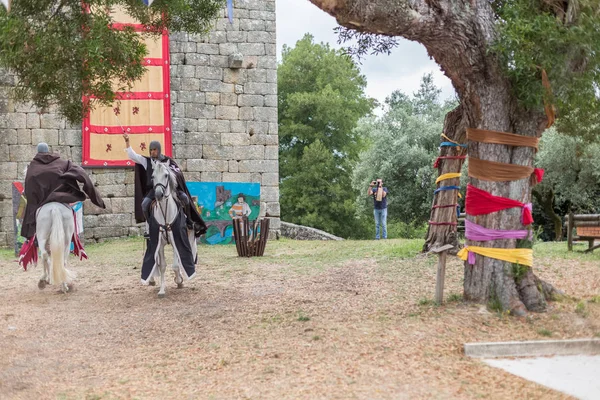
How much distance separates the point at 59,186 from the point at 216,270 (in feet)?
9.22

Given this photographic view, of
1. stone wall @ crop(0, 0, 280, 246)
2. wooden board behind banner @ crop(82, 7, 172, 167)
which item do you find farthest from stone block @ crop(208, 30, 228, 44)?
wooden board behind banner @ crop(82, 7, 172, 167)

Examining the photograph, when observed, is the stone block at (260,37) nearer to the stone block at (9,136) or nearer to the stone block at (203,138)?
the stone block at (203,138)

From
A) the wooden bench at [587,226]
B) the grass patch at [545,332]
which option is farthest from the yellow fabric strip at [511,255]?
the wooden bench at [587,226]

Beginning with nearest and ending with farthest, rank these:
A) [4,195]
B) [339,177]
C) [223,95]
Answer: [4,195] → [223,95] → [339,177]

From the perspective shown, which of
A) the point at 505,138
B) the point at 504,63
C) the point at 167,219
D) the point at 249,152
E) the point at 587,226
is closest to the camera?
the point at 504,63

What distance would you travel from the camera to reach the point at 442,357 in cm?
505

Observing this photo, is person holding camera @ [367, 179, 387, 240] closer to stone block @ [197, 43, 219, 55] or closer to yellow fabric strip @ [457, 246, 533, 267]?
stone block @ [197, 43, 219, 55]

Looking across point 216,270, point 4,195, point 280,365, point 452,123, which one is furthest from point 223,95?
point 280,365

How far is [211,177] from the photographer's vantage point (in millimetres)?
15922

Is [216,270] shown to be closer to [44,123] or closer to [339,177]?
[44,123]

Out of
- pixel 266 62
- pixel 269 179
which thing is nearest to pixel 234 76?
pixel 266 62

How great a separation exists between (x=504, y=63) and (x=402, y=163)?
19.5 m

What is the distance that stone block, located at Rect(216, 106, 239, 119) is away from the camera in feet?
52.7

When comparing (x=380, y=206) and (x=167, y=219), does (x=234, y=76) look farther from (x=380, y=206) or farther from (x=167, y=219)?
(x=167, y=219)
